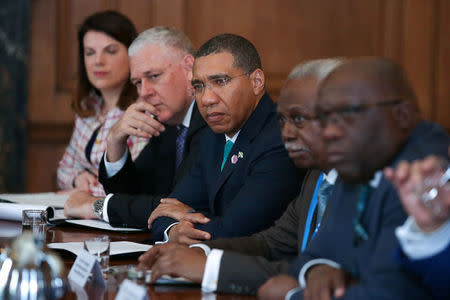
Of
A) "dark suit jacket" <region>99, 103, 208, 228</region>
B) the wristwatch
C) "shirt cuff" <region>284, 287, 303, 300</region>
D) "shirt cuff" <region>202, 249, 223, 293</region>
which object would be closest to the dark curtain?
"dark suit jacket" <region>99, 103, 208, 228</region>

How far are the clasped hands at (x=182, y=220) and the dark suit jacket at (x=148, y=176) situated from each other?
233 millimetres

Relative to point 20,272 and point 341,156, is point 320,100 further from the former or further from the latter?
point 20,272

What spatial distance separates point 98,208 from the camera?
10.2ft

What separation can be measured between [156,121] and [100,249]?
4.73 ft

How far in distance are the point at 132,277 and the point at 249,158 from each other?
38.3 inches

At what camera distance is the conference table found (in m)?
1.69

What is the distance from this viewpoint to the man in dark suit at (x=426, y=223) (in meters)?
1.18

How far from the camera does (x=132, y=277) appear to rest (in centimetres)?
174

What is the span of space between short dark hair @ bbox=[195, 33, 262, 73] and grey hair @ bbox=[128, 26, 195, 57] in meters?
0.88

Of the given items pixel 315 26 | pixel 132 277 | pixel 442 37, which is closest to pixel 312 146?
pixel 132 277

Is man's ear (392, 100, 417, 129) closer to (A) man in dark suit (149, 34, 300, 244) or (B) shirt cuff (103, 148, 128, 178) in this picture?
(A) man in dark suit (149, 34, 300, 244)

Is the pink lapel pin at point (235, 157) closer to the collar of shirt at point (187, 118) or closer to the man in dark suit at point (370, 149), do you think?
the collar of shirt at point (187, 118)

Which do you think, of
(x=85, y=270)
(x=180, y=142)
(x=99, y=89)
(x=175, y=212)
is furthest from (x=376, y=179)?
(x=99, y=89)

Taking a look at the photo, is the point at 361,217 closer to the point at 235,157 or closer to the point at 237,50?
the point at 235,157
